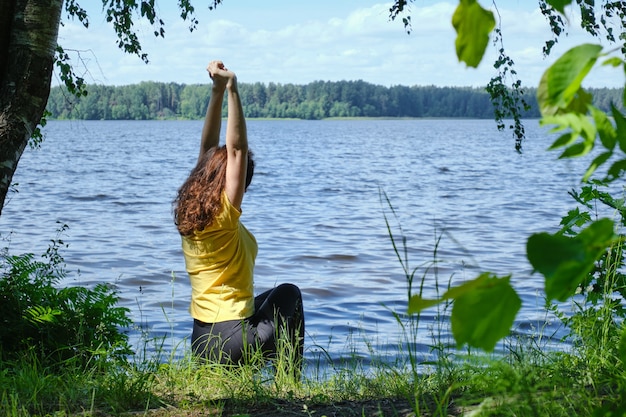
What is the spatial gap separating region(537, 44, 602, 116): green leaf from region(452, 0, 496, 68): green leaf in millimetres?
108

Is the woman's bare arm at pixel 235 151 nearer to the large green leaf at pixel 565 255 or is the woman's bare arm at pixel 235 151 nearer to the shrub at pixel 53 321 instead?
the shrub at pixel 53 321

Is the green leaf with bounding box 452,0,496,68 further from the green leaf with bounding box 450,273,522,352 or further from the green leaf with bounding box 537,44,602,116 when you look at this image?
the green leaf with bounding box 450,273,522,352

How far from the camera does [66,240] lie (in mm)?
14766

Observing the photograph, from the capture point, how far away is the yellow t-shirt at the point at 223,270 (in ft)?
16.3

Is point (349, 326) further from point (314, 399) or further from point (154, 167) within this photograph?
point (154, 167)

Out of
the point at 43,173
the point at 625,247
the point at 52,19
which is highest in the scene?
the point at 52,19

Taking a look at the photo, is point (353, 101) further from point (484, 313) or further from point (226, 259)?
point (484, 313)

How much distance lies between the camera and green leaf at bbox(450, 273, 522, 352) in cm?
112

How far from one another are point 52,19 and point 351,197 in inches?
772

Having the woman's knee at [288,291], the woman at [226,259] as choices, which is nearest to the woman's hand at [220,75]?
the woman at [226,259]

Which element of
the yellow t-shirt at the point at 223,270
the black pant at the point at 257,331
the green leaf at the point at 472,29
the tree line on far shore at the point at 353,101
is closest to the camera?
the green leaf at the point at 472,29

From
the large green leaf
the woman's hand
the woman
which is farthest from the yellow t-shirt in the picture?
the large green leaf

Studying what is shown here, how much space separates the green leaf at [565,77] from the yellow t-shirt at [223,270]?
3844 millimetres

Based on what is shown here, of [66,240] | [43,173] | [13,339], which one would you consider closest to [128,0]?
[13,339]
